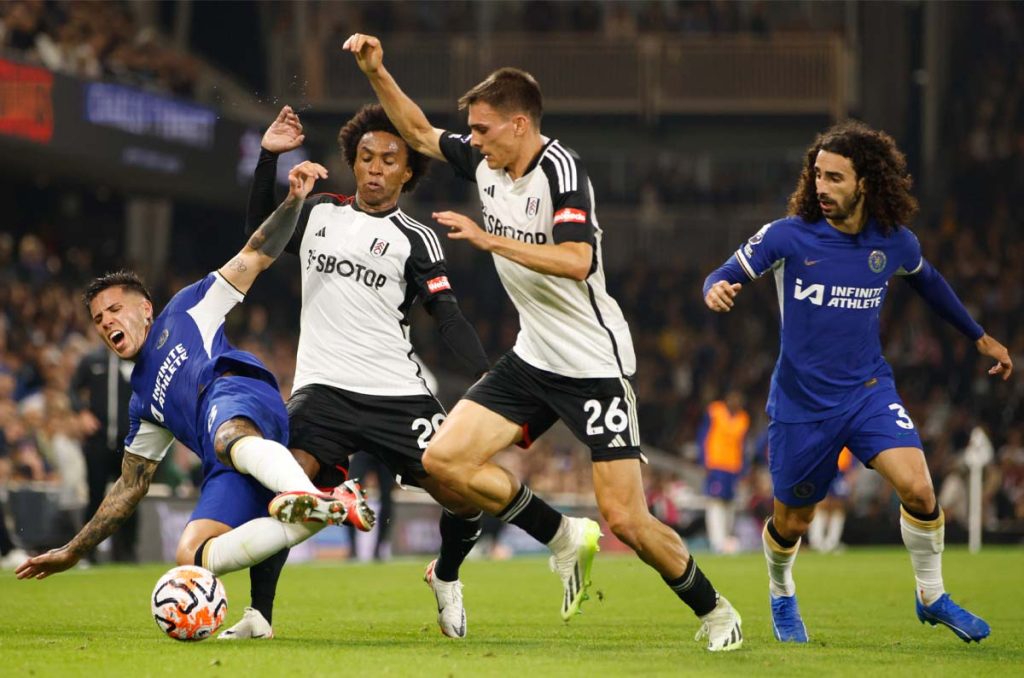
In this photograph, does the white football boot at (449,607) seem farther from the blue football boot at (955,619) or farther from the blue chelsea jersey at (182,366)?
the blue football boot at (955,619)

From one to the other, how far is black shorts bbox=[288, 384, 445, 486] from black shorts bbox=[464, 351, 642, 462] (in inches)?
20.7

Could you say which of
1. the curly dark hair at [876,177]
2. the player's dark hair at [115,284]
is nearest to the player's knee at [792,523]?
the curly dark hair at [876,177]

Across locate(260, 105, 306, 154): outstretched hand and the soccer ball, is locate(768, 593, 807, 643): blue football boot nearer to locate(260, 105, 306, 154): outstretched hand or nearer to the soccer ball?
the soccer ball

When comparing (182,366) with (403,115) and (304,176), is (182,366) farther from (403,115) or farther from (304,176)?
(403,115)

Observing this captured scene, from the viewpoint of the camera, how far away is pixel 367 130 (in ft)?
27.2

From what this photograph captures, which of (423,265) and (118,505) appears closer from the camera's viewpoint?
(118,505)

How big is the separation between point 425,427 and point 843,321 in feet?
6.90

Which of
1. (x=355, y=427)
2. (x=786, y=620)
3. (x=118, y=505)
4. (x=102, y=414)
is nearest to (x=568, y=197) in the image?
(x=355, y=427)

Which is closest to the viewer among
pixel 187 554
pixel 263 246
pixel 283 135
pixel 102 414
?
pixel 187 554

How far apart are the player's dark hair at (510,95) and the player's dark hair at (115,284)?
177 centimetres

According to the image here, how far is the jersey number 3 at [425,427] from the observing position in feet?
26.0

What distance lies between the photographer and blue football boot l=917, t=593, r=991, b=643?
300 inches

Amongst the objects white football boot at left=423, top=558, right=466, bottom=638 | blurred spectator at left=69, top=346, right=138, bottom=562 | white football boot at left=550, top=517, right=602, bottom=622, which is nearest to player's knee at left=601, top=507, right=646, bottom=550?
white football boot at left=550, top=517, right=602, bottom=622

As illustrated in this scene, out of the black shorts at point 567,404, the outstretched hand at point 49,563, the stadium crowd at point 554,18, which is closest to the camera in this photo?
the black shorts at point 567,404
